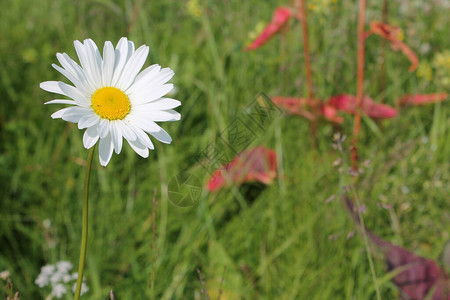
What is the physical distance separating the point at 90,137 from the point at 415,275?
774 millimetres

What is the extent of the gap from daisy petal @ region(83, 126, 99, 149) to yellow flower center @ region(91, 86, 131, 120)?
24mm

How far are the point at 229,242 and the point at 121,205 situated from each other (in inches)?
12.3

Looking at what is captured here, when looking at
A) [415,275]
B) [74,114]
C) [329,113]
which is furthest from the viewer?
[329,113]

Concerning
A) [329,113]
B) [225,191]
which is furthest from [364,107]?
[225,191]

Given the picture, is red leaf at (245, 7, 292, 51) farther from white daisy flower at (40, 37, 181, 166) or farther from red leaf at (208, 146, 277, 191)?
white daisy flower at (40, 37, 181, 166)

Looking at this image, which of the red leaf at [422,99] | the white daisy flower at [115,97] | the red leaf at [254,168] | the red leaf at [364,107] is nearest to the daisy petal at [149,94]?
the white daisy flower at [115,97]

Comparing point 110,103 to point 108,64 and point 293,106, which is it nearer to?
point 108,64

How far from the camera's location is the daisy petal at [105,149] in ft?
1.66

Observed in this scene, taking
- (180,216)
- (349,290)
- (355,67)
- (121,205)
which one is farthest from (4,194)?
(355,67)

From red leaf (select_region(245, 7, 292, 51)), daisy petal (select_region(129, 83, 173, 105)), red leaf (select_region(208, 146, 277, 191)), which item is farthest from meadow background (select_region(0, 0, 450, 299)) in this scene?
daisy petal (select_region(129, 83, 173, 105))

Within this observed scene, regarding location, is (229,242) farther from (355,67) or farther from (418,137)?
(355,67)

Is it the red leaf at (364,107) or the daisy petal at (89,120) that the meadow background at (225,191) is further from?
the daisy petal at (89,120)

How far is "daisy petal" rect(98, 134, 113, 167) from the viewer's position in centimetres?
51

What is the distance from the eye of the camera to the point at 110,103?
54cm
